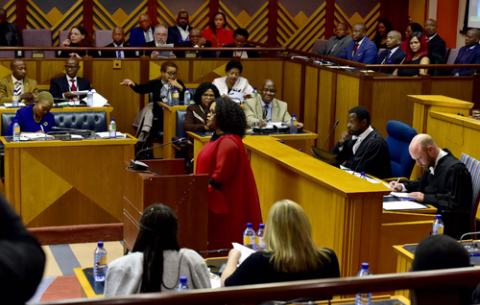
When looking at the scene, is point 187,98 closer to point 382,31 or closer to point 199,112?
point 199,112

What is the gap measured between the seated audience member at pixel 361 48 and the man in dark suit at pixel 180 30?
3064 millimetres

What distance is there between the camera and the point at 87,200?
5.99m

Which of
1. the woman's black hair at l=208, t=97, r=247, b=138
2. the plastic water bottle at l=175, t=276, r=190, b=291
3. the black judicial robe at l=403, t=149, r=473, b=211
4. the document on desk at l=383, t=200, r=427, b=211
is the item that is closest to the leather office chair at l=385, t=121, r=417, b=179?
the black judicial robe at l=403, t=149, r=473, b=211

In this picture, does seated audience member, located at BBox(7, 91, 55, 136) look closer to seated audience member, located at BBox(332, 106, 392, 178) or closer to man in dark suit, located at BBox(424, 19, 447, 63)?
seated audience member, located at BBox(332, 106, 392, 178)

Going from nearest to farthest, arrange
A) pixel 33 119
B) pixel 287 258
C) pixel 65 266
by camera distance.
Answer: pixel 287 258 < pixel 65 266 < pixel 33 119

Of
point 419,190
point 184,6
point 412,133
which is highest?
point 184,6

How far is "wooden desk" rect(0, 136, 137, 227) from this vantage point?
5762 mm

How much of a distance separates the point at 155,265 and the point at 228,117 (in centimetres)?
174

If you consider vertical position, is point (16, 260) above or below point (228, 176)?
above

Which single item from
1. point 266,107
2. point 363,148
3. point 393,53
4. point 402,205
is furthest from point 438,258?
point 393,53

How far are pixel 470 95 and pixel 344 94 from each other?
144 cm

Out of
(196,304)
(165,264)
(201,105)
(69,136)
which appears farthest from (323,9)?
(196,304)

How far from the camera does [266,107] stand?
7.18m

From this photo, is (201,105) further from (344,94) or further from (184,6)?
(184,6)
